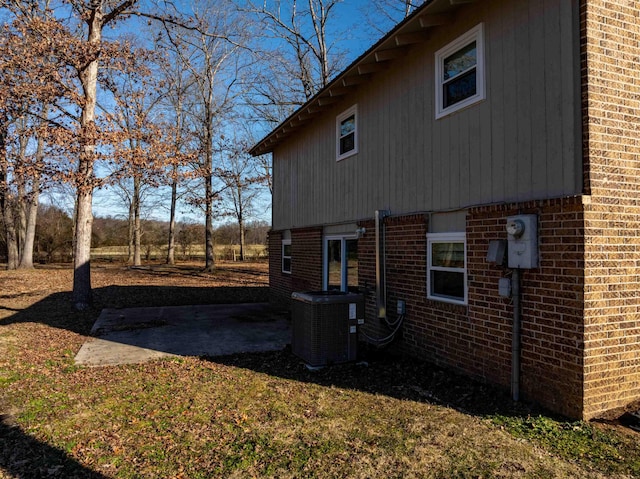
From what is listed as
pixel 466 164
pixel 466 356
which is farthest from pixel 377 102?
pixel 466 356

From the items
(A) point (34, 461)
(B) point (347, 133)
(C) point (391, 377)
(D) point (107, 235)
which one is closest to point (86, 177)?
(B) point (347, 133)

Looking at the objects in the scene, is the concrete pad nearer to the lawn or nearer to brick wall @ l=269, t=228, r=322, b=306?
the lawn

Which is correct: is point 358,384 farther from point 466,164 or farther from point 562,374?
point 466,164

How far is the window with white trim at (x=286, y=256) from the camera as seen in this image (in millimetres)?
12508

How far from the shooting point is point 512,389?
4781 millimetres

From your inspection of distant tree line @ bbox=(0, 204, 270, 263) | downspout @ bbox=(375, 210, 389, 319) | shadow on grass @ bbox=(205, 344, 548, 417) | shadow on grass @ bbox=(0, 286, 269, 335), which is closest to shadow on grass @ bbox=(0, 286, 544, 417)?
shadow on grass @ bbox=(205, 344, 548, 417)

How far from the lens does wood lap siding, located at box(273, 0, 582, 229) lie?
14.5 ft

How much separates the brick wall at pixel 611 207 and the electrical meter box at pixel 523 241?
52 cm

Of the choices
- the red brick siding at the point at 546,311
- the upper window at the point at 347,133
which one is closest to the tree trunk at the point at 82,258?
the upper window at the point at 347,133

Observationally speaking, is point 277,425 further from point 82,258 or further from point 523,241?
point 82,258

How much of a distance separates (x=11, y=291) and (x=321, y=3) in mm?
17391

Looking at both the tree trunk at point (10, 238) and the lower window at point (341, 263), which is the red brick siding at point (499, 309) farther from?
the tree trunk at point (10, 238)

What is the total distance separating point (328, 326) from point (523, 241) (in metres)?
2.80

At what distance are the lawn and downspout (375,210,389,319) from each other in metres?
1.02
